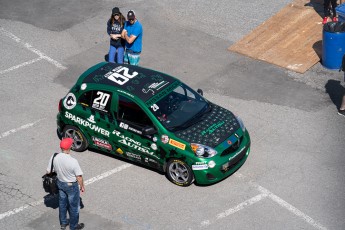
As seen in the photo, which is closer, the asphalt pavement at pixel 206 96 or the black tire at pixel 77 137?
the asphalt pavement at pixel 206 96

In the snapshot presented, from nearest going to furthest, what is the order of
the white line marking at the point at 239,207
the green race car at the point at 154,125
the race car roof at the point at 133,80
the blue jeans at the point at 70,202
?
the blue jeans at the point at 70,202 < the white line marking at the point at 239,207 < the green race car at the point at 154,125 < the race car roof at the point at 133,80

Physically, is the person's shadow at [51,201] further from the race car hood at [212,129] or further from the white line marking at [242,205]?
the white line marking at [242,205]

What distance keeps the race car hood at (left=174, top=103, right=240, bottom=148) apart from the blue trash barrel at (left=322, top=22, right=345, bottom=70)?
4271 mm

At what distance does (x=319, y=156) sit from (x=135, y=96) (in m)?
3.83

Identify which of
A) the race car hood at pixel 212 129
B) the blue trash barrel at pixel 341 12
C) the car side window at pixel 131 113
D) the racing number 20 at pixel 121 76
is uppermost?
the racing number 20 at pixel 121 76

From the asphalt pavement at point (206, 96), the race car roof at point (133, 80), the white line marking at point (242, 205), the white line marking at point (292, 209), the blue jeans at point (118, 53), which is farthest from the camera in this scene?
the blue jeans at point (118, 53)

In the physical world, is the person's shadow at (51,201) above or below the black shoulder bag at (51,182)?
below

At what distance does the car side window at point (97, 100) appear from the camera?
13930mm

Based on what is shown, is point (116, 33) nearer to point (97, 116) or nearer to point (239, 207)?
point (97, 116)

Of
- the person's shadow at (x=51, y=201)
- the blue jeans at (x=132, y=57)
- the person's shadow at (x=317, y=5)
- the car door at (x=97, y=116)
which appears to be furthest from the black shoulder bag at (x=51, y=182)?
the person's shadow at (x=317, y=5)

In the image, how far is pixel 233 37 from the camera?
19.1 meters

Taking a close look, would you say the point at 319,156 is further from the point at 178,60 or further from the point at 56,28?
the point at 56,28

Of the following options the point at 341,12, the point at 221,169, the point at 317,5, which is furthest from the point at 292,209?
the point at 317,5

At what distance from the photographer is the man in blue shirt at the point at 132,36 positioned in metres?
16.5
